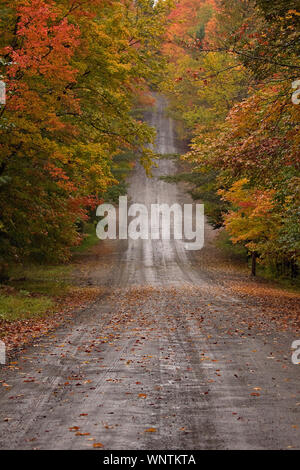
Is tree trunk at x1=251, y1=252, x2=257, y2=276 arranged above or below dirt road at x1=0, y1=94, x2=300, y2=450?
above

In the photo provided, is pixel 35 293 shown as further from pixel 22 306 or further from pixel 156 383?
pixel 156 383

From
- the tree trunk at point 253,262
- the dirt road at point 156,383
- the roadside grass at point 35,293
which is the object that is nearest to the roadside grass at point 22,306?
the roadside grass at point 35,293

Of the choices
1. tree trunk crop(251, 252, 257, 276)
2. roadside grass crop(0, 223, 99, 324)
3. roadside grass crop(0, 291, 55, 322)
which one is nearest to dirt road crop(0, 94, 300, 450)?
roadside grass crop(0, 291, 55, 322)

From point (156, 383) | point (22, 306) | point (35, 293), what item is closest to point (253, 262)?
point (35, 293)

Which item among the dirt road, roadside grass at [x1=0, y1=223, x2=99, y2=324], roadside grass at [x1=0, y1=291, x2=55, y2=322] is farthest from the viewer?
roadside grass at [x1=0, y1=223, x2=99, y2=324]

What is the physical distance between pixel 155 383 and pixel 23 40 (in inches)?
402

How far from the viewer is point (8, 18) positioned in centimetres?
1488

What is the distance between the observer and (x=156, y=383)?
760 centimetres

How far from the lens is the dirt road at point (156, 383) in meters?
5.65

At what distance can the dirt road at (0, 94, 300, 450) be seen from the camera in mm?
5652

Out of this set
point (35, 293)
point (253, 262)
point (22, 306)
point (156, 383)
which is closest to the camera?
point (156, 383)

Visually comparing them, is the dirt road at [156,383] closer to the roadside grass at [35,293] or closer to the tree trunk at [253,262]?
the roadside grass at [35,293]

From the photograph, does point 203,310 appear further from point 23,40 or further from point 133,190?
point 133,190

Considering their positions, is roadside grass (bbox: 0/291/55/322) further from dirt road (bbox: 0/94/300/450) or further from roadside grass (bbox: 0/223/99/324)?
dirt road (bbox: 0/94/300/450)
